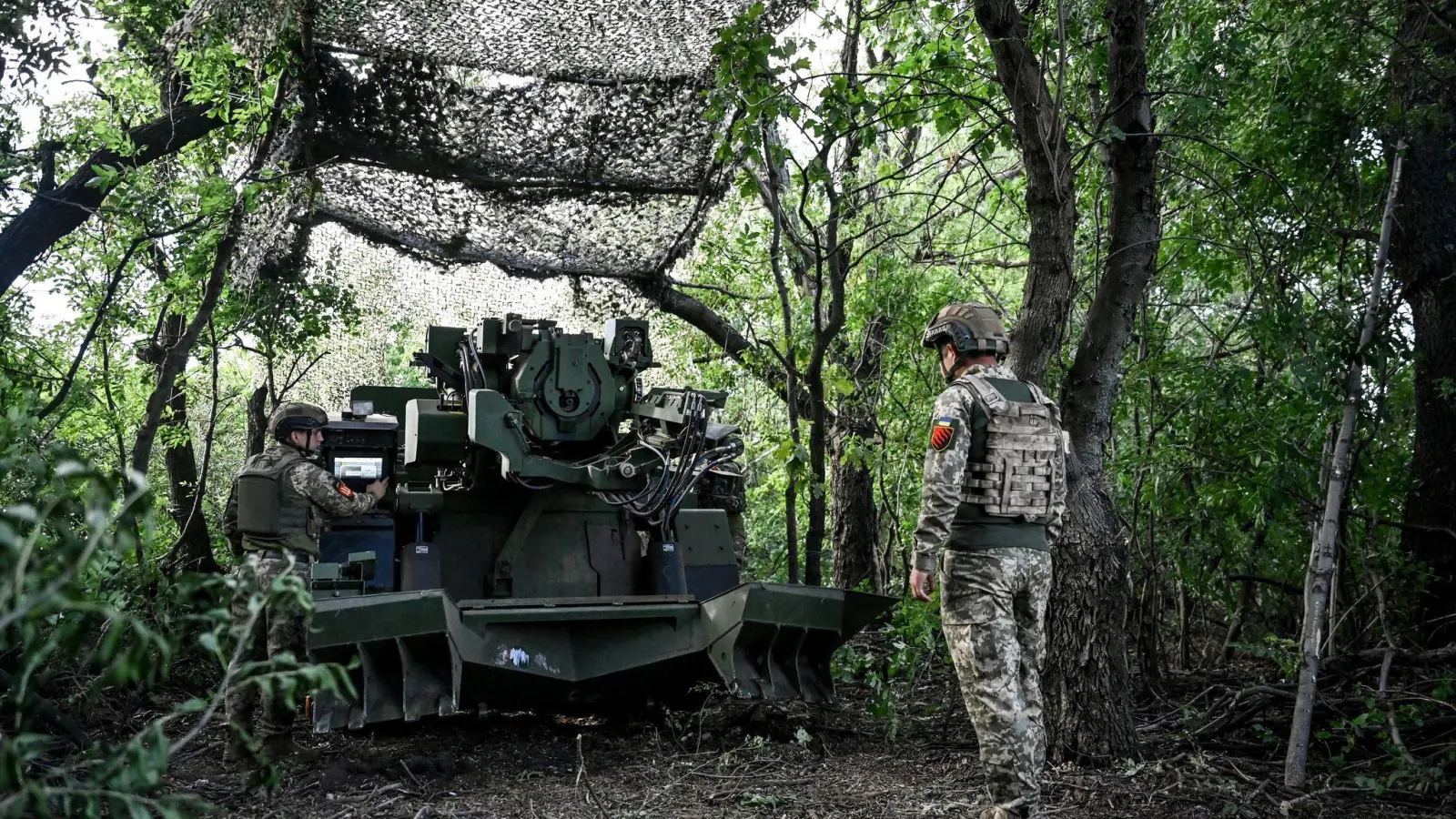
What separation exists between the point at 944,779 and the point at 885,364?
4.93 m

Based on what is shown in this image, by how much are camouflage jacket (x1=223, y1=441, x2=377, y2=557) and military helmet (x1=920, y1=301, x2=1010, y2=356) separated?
3.23m

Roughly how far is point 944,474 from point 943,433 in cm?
16

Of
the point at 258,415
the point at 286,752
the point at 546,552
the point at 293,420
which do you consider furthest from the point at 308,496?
the point at 258,415

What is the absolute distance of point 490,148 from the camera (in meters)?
8.03

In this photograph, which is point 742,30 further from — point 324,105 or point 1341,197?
point 1341,197

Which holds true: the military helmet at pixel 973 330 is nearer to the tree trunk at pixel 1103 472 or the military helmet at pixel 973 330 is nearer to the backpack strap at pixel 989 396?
the backpack strap at pixel 989 396

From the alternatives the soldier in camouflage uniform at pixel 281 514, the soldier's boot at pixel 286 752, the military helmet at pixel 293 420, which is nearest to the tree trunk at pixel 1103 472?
the soldier's boot at pixel 286 752

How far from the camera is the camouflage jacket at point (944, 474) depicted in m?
4.79

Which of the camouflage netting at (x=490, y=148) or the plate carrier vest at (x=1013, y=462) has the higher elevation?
the camouflage netting at (x=490, y=148)

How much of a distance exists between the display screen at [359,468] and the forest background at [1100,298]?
951 mm

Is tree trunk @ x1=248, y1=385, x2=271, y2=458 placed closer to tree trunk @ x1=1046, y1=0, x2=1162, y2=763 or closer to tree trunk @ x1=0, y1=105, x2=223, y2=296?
tree trunk @ x1=0, y1=105, x2=223, y2=296

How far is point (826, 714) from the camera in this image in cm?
734

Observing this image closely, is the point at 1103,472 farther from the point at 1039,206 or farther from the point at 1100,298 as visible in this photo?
the point at 1039,206

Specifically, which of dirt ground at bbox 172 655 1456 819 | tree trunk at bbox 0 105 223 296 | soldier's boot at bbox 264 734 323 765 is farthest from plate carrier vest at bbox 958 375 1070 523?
tree trunk at bbox 0 105 223 296
